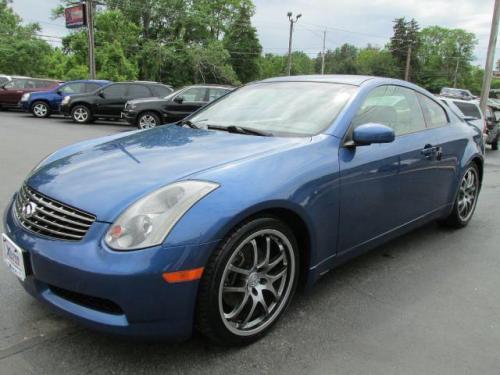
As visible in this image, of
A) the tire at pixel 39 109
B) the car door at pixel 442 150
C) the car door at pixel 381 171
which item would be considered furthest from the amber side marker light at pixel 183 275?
the tire at pixel 39 109

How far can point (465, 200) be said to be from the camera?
Result: 4.72 metres

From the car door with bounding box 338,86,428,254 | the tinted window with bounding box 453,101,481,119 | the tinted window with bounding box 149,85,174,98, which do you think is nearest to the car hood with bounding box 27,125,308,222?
the car door with bounding box 338,86,428,254

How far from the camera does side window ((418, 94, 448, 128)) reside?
13.3 feet

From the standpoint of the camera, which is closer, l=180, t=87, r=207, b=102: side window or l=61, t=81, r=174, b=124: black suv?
l=180, t=87, r=207, b=102: side window

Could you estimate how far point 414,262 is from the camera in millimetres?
3834

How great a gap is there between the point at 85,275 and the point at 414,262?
9.05 ft

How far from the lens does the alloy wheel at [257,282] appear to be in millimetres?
2410

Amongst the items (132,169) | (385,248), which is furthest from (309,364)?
(385,248)

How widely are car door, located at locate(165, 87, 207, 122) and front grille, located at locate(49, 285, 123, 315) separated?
12097 mm

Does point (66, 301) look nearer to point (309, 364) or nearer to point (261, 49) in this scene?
point (309, 364)

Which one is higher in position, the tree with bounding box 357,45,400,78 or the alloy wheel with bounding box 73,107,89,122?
the tree with bounding box 357,45,400,78

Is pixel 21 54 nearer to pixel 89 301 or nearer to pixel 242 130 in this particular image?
pixel 242 130

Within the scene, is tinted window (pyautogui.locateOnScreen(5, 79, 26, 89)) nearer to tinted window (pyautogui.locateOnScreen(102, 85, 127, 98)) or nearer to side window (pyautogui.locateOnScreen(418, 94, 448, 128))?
tinted window (pyautogui.locateOnScreen(102, 85, 127, 98))

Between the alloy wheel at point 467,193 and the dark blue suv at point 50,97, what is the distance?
14.9m
